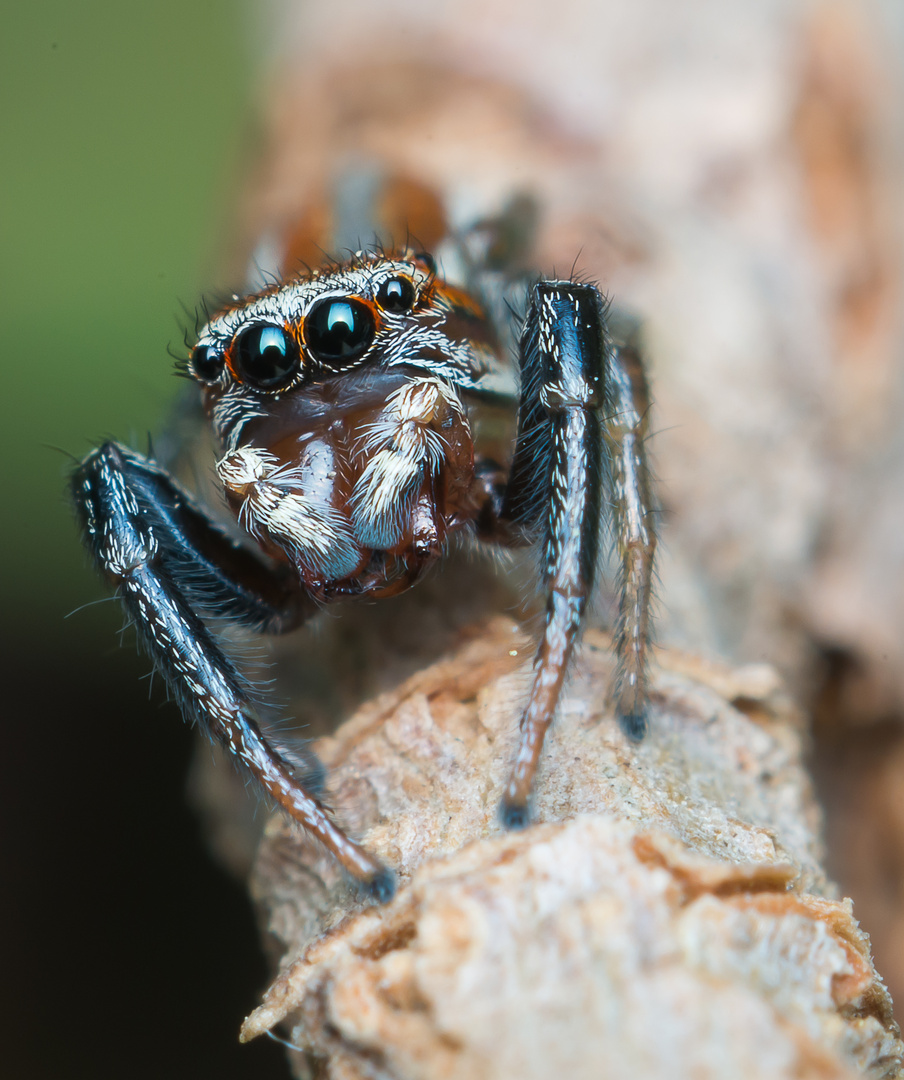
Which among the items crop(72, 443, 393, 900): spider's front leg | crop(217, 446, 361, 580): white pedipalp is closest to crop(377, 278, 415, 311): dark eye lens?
crop(217, 446, 361, 580): white pedipalp

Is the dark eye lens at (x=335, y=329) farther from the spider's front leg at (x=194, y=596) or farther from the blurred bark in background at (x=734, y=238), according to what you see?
the blurred bark in background at (x=734, y=238)

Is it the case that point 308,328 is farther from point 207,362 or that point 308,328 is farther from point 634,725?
point 634,725

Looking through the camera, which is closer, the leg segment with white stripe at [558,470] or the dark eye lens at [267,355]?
the leg segment with white stripe at [558,470]

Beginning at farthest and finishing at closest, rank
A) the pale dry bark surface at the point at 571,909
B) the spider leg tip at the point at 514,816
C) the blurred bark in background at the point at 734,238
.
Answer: the blurred bark in background at the point at 734,238 → the spider leg tip at the point at 514,816 → the pale dry bark surface at the point at 571,909

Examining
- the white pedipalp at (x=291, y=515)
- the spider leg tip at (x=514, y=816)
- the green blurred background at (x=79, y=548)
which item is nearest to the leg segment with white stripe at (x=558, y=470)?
the spider leg tip at (x=514, y=816)

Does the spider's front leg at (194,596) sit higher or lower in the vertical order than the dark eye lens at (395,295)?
lower

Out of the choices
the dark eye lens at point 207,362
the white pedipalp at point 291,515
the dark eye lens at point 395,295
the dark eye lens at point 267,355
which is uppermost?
the dark eye lens at point 395,295

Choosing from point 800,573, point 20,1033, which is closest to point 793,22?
point 800,573
